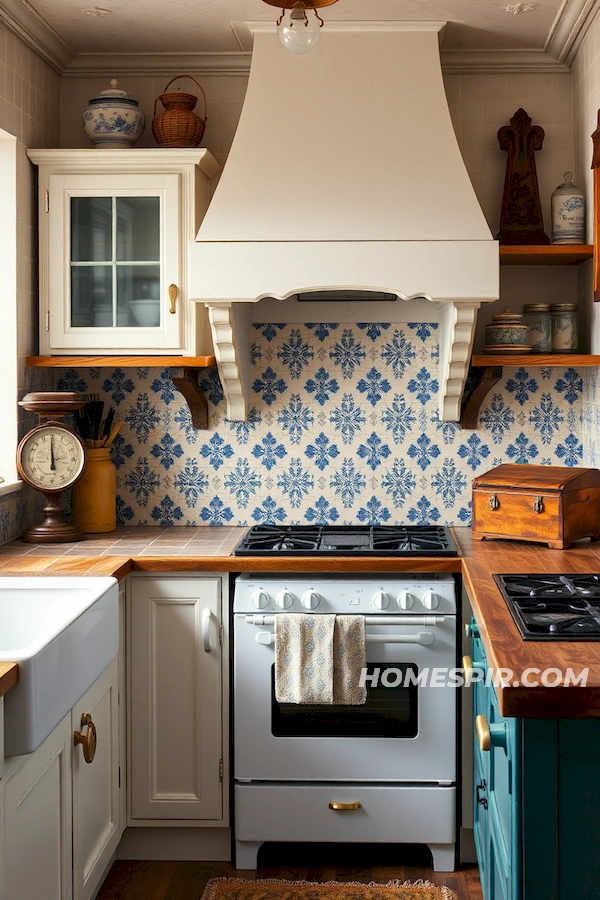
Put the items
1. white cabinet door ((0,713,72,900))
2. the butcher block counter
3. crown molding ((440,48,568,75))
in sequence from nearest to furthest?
white cabinet door ((0,713,72,900))
the butcher block counter
crown molding ((440,48,568,75))

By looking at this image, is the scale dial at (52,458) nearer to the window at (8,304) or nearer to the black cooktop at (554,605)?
the window at (8,304)

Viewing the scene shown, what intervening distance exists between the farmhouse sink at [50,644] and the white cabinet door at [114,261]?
3.09 ft

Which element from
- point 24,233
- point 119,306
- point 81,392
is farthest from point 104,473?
point 24,233

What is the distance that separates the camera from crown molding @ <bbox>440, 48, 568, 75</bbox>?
3.26 metres

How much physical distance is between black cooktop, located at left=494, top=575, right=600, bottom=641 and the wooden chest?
1.41ft

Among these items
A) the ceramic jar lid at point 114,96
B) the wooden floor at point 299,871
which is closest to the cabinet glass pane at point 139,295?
the ceramic jar lid at point 114,96

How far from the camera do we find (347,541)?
3.07m

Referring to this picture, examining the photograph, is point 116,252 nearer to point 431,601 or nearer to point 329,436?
point 329,436

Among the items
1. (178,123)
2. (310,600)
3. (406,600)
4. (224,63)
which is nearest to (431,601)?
(406,600)

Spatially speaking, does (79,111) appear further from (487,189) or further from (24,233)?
(487,189)

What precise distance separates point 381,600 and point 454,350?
2.82 feet

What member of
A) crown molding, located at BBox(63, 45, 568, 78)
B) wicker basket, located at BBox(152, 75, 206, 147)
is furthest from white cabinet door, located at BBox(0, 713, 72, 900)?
crown molding, located at BBox(63, 45, 568, 78)

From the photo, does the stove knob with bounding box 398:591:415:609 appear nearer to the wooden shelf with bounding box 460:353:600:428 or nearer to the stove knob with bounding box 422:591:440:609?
the stove knob with bounding box 422:591:440:609

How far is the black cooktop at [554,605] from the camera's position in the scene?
6.14 feet
